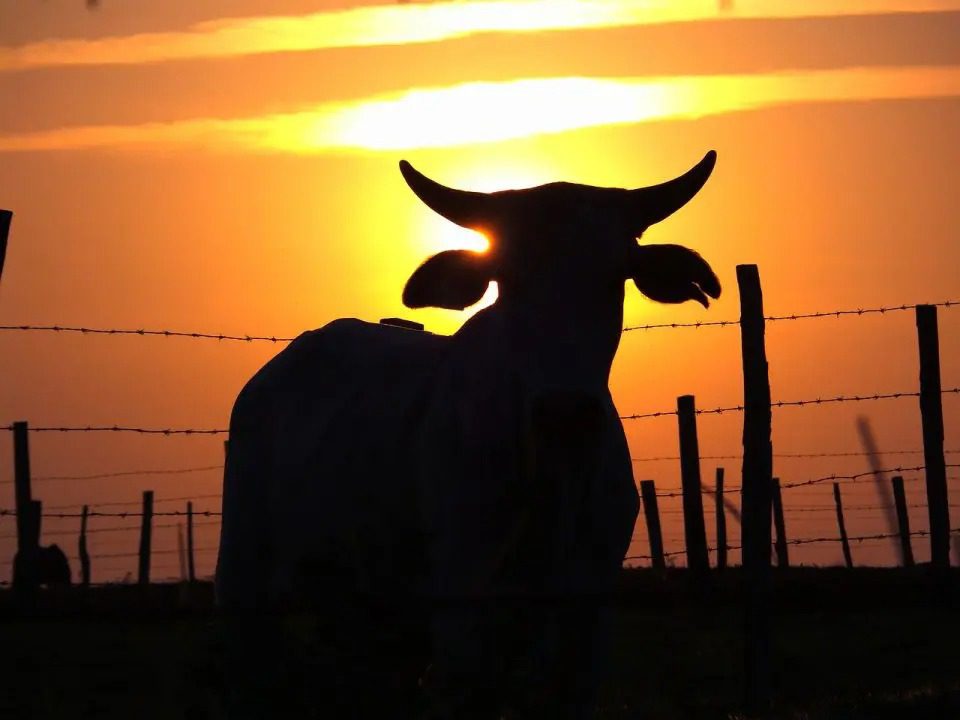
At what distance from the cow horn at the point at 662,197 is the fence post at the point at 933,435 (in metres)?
5.67

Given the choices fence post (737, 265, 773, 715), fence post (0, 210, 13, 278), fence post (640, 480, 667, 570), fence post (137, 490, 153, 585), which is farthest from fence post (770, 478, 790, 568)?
fence post (0, 210, 13, 278)

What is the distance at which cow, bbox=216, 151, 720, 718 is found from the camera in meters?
6.14

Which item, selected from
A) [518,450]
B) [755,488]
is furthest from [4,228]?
[755,488]

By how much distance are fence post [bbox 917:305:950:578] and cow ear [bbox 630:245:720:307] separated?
17.7ft

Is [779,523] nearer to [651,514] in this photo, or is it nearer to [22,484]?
→ [651,514]

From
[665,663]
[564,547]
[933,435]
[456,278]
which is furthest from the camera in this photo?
[665,663]

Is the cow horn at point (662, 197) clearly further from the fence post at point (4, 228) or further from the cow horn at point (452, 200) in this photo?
the fence post at point (4, 228)

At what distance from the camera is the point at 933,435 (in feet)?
39.2

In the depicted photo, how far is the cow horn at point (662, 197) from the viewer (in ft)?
21.7

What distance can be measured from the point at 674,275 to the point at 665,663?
6138mm

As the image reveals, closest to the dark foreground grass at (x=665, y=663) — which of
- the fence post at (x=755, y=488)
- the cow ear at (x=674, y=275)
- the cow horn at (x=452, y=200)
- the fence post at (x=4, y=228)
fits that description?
the fence post at (x=755, y=488)

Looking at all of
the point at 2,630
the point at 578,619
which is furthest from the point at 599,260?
the point at 2,630

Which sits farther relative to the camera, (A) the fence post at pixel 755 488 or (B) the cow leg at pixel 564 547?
(A) the fence post at pixel 755 488

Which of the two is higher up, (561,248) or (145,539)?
(561,248)
